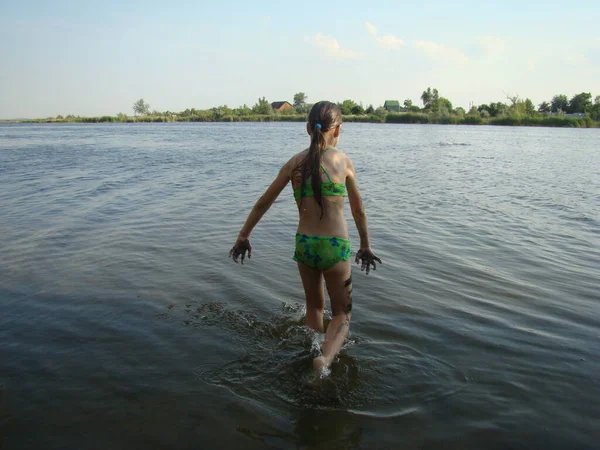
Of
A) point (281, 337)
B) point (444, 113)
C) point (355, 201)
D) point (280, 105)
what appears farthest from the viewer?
point (280, 105)

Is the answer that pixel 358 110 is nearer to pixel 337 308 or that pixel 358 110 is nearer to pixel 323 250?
pixel 337 308

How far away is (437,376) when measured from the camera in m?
3.96

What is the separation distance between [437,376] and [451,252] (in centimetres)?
393

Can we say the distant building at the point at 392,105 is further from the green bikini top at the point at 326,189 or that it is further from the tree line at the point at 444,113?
the green bikini top at the point at 326,189

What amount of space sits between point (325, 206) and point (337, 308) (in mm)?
950

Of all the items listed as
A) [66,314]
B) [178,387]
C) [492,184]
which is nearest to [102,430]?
[178,387]

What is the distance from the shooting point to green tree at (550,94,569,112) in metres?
107

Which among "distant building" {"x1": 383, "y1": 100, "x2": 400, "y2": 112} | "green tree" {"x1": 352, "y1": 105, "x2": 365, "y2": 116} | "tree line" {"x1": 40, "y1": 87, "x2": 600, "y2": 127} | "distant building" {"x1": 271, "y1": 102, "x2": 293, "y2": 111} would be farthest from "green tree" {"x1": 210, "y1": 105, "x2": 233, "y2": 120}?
"distant building" {"x1": 383, "y1": 100, "x2": 400, "y2": 112}

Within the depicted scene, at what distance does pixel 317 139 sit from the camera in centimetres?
379

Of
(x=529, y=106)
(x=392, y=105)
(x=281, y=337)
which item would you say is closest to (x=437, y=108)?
(x=529, y=106)

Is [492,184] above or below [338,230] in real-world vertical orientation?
below

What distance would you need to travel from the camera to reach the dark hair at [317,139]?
378 cm

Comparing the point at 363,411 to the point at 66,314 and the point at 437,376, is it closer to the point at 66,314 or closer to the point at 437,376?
the point at 437,376

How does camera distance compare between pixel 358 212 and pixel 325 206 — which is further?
pixel 358 212
